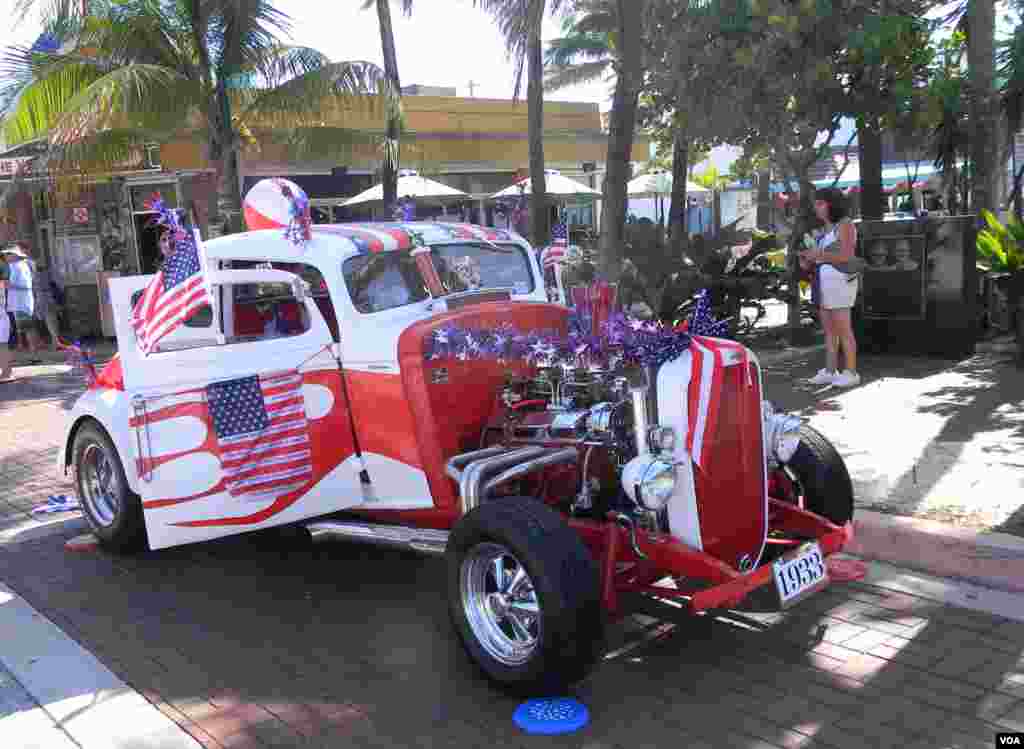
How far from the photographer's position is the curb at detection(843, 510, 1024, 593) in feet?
15.8

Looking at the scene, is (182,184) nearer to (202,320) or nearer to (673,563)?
(202,320)

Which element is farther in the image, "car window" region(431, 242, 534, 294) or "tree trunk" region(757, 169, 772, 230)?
"tree trunk" region(757, 169, 772, 230)

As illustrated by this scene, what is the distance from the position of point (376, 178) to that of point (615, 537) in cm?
1881

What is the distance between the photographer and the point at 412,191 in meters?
18.5

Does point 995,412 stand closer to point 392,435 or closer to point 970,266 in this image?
point 970,266

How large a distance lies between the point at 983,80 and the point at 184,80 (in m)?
9.57

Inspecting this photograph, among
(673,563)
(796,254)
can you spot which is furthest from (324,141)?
(673,563)

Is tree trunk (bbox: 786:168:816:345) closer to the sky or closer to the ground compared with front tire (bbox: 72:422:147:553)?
closer to the sky

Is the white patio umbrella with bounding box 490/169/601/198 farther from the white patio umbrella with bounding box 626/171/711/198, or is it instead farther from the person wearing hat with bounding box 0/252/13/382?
the person wearing hat with bounding box 0/252/13/382

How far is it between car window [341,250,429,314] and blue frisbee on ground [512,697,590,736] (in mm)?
2275

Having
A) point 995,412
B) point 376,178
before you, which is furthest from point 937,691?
point 376,178

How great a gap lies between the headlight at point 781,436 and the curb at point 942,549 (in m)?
1.09

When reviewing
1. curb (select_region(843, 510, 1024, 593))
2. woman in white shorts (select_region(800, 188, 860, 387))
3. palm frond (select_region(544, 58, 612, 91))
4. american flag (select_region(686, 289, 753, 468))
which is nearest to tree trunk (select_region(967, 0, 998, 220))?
woman in white shorts (select_region(800, 188, 860, 387))

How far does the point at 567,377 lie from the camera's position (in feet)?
15.1
